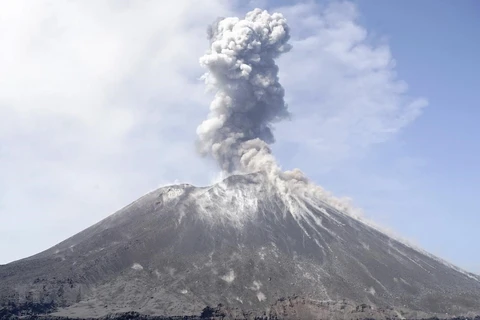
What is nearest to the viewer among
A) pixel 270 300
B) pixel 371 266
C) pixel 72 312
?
pixel 72 312

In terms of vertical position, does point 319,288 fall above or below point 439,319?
above

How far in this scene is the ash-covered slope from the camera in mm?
85375

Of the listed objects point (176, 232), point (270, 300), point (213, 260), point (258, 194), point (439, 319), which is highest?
point (258, 194)

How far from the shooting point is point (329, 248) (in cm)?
→ 10412

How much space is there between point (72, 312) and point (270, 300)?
29032 millimetres

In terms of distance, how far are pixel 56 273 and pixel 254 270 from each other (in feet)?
106

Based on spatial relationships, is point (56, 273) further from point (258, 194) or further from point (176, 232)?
point (258, 194)

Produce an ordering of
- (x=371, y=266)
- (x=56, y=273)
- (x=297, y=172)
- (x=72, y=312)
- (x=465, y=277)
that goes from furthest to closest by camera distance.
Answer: (x=297, y=172) → (x=465, y=277) → (x=371, y=266) → (x=56, y=273) → (x=72, y=312)

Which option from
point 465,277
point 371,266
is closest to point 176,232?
point 371,266

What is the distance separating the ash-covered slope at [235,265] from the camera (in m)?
85.4

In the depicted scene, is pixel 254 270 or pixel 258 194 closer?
pixel 254 270

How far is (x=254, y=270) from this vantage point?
93.8 metres

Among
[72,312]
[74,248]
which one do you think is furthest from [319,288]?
[74,248]

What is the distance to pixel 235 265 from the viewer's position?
95.1m
